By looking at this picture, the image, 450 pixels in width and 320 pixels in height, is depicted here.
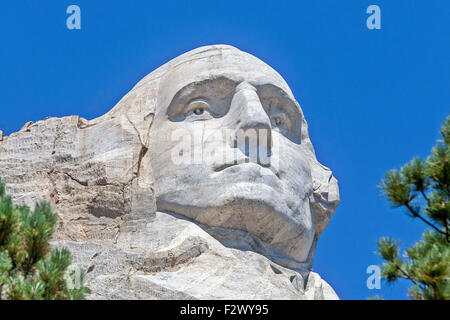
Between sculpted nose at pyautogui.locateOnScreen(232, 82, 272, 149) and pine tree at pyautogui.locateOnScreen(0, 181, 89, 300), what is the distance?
4.57 meters

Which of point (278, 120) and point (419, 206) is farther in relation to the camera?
point (278, 120)

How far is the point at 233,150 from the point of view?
15969 millimetres

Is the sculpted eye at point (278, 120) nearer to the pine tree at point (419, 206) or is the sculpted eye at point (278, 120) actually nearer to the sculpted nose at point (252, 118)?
the sculpted nose at point (252, 118)

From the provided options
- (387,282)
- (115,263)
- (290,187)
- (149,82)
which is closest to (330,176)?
(290,187)

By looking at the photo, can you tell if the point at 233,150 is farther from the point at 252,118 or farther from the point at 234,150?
the point at 252,118

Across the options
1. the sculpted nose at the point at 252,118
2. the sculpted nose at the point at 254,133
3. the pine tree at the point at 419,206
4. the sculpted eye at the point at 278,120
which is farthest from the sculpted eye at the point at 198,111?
the pine tree at the point at 419,206

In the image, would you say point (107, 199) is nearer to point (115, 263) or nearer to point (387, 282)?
point (115, 263)

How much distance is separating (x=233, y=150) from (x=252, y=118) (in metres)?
0.46

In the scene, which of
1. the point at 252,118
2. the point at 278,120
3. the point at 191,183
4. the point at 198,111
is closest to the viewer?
the point at 191,183

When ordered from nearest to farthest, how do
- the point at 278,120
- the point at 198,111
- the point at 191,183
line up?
the point at 191,183 → the point at 198,111 → the point at 278,120

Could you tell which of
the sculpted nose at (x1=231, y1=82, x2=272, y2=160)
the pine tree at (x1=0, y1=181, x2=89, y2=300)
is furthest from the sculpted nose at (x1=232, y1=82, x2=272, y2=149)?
the pine tree at (x1=0, y1=181, x2=89, y2=300)

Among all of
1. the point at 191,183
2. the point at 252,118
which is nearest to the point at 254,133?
the point at 252,118

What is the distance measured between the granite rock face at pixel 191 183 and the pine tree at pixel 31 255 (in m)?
2.46

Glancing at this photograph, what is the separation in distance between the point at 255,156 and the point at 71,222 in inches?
95.4
